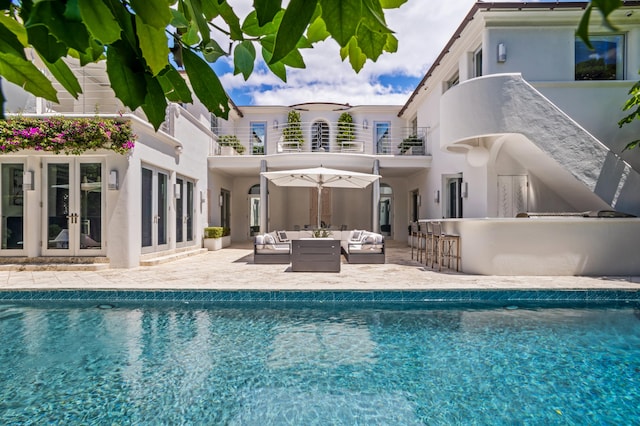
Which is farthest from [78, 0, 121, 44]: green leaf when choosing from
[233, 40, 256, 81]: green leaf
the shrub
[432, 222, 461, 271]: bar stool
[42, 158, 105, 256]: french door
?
[42, 158, 105, 256]: french door

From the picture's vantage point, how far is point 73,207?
9.98 metres

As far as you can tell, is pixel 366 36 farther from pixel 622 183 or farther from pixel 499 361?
pixel 622 183

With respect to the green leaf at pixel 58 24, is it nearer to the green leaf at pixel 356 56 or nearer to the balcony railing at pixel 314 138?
the green leaf at pixel 356 56

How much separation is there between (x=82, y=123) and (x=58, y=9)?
10.5m

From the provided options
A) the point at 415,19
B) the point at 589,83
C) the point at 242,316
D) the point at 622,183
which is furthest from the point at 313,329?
the point at 589,83

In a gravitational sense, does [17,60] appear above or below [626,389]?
above

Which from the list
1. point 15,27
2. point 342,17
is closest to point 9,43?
point 15,27

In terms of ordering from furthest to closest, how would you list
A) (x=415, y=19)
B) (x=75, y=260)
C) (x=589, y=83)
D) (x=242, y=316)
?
(x=589, y=83), (x=75, y=260), (x=242, y=316), (x=415, y=19)

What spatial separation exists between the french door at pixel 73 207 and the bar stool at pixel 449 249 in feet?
29.1

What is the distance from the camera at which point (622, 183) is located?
887cm

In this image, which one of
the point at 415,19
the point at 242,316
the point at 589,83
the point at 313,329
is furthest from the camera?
the point at 589,83

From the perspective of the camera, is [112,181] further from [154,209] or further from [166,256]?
[166,256]

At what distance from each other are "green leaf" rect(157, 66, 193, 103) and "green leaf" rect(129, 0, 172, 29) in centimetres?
25

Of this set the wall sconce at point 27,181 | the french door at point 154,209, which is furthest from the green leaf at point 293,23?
the wall sconce at point 27,181
